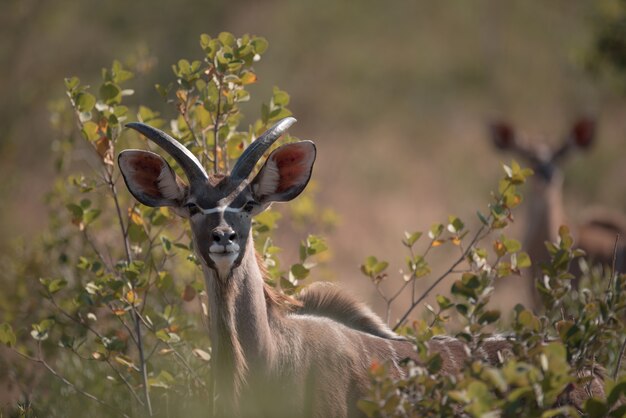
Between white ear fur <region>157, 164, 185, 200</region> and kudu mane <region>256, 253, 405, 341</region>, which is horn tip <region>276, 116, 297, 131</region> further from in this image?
kudu mane <region>256, 253, 405, 341</region>

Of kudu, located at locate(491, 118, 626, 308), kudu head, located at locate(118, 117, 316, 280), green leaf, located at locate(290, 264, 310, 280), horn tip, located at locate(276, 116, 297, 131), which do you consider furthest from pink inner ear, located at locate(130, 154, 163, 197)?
kudu, located at locate(491, 118, 626, 308)

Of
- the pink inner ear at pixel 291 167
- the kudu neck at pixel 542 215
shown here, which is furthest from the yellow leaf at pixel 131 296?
the kudu neck at pixel 542 215

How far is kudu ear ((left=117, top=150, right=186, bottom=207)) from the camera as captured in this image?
3.88m

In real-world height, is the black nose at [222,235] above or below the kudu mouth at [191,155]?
below

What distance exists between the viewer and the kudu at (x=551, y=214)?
8078mm

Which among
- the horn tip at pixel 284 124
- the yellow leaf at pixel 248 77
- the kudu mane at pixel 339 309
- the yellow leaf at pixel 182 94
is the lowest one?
the kudu mane at pixel 339 309

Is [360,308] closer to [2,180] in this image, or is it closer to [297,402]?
[297,402]

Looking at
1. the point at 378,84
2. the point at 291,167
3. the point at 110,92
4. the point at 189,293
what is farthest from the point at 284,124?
the point at 378,84

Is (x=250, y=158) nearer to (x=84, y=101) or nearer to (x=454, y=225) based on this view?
(x=84, y=101)

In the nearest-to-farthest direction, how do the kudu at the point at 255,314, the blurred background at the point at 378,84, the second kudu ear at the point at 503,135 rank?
the kudu at the point at 255,314 → the second kudu ear at the point at 503,135 → the blurred background at the point at 378,84

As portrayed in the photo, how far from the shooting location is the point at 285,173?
397 cm

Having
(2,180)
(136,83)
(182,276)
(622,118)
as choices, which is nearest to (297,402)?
(182,276)

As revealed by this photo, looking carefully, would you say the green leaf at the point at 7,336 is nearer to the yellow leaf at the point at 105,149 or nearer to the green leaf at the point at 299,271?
the yellow leaf at the point at 105,149

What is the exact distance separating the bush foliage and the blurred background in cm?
744
